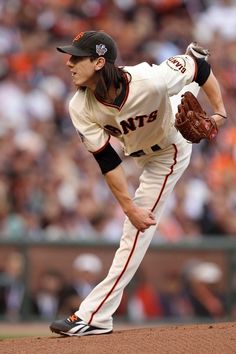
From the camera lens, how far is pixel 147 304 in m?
10.7

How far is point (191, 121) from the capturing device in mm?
5926

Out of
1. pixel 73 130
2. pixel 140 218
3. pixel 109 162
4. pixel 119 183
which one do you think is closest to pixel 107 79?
pixel 109 162

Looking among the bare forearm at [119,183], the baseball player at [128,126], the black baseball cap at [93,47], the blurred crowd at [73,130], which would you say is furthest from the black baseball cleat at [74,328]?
the blurred crowd at [73,130]

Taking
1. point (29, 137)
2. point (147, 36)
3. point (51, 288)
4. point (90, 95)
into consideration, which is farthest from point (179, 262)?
point (90, 95)

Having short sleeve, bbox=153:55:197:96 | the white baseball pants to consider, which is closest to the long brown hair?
short sleeve, bbox=153:55:197:96

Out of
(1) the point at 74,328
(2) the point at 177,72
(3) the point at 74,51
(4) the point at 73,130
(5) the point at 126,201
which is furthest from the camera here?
(4) the point at 73,130

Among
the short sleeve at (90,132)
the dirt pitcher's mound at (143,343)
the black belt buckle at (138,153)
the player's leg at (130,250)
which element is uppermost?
the short sleeve at (90,132)

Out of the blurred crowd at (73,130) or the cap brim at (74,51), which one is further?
the blurred crowd at (73,130)

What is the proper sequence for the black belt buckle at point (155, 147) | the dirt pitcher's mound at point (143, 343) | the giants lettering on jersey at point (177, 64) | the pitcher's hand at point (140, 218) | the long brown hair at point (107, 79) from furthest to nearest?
the black belt buckle at point (155, 147) → the giants lettering on jersey at point (177, 64) → the pitcher's hand at point (140, 218) → the long brown hair at point (107, 79) → the dirt pitcher's mound at point (143, 343)

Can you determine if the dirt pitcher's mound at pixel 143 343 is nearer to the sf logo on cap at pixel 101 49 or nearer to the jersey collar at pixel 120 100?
the jersey collar at pixel 120 100

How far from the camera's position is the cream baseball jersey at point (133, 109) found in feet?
19.3

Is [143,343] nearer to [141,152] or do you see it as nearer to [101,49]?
[141,152]

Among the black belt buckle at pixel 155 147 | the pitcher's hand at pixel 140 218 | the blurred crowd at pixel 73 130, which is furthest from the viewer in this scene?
the blurred crowd at pixel 73 130

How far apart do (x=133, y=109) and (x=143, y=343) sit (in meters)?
1.36
